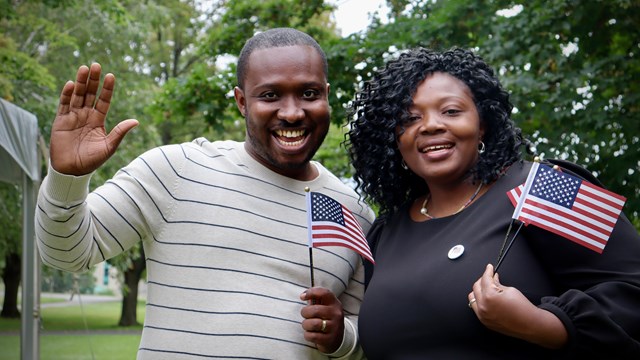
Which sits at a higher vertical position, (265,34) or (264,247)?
(265,34)

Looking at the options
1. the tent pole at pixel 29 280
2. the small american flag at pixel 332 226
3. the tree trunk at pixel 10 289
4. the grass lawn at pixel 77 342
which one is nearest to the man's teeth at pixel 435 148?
the small american flag at pixel 332 226

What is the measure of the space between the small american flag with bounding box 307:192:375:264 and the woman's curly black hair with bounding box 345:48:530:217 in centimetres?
23

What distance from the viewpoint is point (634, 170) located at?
6.79 m

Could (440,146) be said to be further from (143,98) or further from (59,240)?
(143,98)

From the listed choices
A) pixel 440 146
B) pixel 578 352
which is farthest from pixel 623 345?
pixel 440 146

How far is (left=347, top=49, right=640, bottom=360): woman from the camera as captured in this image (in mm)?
2357

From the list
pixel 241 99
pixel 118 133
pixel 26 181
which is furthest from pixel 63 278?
pixel 118 133

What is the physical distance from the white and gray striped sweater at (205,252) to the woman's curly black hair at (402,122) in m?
0.42

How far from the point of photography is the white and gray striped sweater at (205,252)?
8.89 ft

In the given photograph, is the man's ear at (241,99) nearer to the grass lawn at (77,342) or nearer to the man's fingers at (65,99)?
the man's fingers at (65,99)

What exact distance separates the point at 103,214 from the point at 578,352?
159 cm

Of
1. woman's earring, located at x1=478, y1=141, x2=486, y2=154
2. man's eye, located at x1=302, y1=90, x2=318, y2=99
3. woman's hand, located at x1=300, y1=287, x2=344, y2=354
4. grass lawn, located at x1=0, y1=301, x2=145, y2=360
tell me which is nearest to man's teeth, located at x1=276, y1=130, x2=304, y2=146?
man's eye, located at x1=302, y1=90, x2=318, y2=99

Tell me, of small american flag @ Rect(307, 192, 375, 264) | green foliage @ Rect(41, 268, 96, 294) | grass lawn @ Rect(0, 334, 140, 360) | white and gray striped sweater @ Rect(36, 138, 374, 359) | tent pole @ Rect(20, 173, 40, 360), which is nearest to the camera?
white and gray striped sweater @ Rect(36, 138, 374, 359)

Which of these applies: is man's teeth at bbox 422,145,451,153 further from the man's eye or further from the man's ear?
the man's ear
